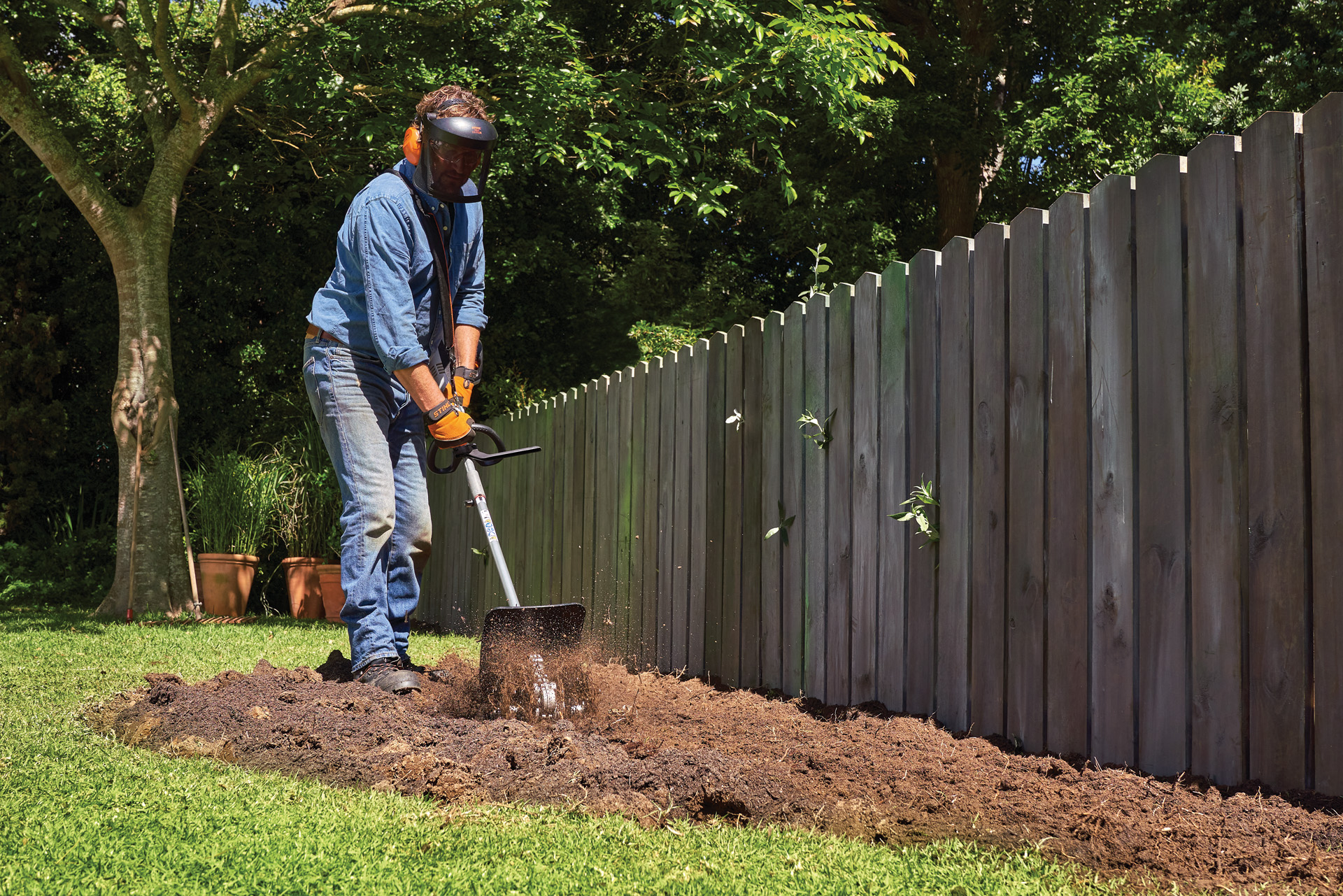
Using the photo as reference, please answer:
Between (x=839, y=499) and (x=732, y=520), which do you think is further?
(x=732, y=520)

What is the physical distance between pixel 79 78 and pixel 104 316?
2316 mm

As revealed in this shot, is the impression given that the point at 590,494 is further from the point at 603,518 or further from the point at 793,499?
the point at 793,499

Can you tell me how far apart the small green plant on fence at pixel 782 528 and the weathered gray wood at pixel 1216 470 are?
6.02 feet

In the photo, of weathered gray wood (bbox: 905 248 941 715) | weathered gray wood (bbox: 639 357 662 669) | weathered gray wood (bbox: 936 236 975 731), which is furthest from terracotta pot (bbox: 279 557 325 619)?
weathered gray wood (bbox: 936 236 975 731)

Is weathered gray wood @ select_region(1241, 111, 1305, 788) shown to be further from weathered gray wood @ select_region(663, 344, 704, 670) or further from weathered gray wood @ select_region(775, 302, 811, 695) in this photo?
weathered gray wood @ select_region(663, 344, 704, 670)

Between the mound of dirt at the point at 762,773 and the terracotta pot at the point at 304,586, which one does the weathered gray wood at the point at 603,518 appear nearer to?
the mound of dirt at the point at 762,773

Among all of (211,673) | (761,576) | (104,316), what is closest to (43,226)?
(104,316)

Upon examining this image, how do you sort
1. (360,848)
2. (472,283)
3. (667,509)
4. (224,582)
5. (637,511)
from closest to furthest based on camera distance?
(360,848) < (472,283) < (667,509) < (637,511) < (224,582)

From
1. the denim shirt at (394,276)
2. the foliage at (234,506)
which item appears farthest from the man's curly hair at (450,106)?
the foliage at (234,506)

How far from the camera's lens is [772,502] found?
4426 mm

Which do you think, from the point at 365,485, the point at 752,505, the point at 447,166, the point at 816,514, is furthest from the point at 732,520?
the point at 447,166

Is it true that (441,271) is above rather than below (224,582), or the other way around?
above

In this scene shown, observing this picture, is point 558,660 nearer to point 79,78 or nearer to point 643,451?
point 643,451

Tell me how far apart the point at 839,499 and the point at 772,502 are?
48cm
